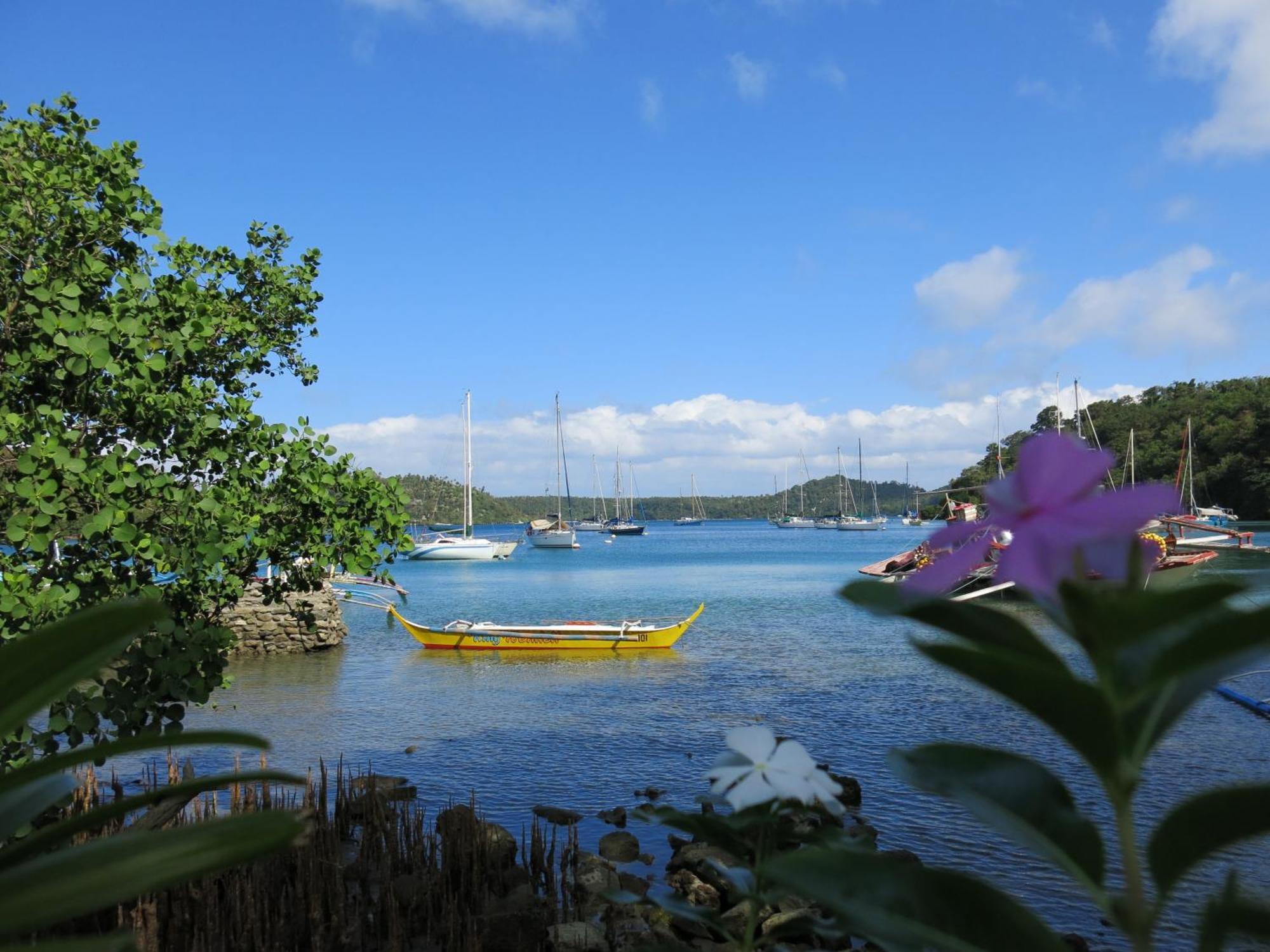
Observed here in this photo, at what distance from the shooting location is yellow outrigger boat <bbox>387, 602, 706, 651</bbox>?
18.7 m

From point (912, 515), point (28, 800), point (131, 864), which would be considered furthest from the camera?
point (912, 515)

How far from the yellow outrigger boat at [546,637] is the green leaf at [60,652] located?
17.9m

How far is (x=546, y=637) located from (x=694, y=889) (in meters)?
12.6

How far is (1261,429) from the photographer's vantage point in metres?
63.9

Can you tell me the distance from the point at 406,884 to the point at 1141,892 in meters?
5.65

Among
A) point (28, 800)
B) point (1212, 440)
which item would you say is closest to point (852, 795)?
point (28, 800)

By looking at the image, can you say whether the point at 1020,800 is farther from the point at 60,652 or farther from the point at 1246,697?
the point at 1246,697

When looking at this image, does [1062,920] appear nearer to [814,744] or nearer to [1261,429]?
[814,744]

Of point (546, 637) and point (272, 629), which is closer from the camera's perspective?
point (546, 637)

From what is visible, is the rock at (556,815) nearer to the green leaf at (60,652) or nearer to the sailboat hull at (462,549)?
the green leaf at (60,652)

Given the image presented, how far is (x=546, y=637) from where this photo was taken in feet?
61.6

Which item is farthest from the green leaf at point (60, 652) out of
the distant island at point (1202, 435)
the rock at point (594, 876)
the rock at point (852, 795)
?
the distant island at point (1202, 435)

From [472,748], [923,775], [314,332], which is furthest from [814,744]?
[923,775]

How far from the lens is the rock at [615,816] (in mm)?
8312
